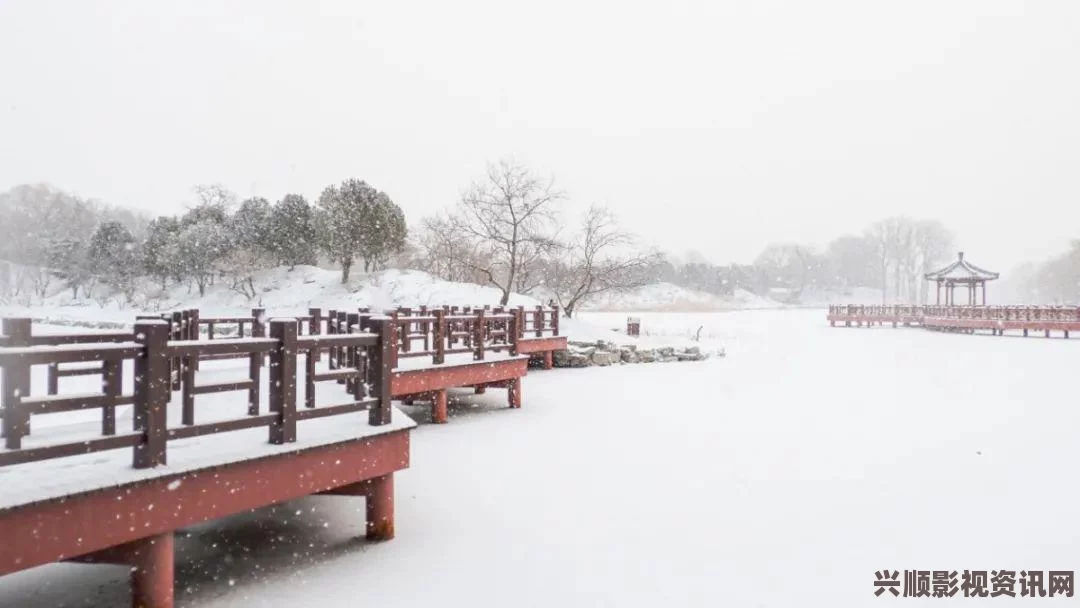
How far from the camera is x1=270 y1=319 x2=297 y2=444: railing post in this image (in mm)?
4262

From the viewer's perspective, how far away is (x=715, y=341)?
27062mm

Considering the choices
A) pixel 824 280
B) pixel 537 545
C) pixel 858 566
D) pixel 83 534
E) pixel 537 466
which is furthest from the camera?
pixel 824 280

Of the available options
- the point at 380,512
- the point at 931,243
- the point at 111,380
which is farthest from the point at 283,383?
the point at 931,243

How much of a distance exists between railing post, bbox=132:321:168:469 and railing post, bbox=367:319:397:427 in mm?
1682

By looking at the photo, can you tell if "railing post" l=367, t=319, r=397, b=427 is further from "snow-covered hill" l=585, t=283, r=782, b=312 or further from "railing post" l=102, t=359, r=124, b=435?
"snow-covered hill" l=585, t=283, r=782, b=312

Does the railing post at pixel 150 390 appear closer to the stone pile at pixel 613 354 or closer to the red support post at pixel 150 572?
the red support post at pixel 150 572

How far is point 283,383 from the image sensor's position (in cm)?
428

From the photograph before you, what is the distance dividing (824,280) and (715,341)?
69.4 m

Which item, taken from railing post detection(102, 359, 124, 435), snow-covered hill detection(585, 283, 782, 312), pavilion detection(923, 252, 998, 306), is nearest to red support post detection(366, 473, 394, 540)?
railing post detection(102, 359, 124, 435)

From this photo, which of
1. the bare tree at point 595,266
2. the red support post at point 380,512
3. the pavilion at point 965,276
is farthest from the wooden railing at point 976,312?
the red support post at point 380,512

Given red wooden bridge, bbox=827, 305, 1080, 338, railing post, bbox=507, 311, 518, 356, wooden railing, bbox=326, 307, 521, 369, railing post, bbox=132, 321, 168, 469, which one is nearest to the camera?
railing post, bbox=132, 321, 168, 469

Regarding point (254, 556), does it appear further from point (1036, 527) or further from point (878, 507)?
point (1036, 527)

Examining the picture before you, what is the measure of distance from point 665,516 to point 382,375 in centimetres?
291

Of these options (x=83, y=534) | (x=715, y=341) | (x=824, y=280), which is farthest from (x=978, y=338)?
(x=824, y=280)
